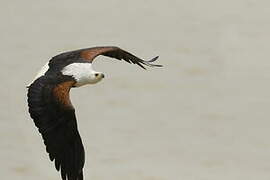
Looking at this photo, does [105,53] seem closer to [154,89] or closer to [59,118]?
[59,118]

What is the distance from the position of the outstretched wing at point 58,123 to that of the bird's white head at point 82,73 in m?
0.18

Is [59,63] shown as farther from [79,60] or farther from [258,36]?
[258,36]

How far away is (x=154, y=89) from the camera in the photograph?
17.0 meters

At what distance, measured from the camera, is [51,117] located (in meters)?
11.0

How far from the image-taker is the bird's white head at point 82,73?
11359mm

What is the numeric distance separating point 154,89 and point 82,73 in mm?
5612

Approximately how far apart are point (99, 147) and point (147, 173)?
939mm

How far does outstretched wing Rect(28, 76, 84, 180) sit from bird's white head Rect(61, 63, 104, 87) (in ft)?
0.61

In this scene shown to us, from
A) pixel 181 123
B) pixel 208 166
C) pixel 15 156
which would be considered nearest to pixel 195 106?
pixel 181 123

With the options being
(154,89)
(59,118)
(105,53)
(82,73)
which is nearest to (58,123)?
(59,118)

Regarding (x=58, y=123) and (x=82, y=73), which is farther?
(x=82, y=73)

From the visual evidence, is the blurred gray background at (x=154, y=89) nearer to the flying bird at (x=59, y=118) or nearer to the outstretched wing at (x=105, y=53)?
the outstretched wing at (x=105, y=53)

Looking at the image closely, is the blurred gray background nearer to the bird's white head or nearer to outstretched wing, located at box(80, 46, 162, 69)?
outstretched wing, located at box(80, 46, 162, 69)

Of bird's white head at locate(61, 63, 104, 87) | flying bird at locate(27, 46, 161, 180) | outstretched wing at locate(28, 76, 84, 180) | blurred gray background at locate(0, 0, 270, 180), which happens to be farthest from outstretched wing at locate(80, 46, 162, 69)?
blurred gray background at locate(0, 0, 270, 180)
